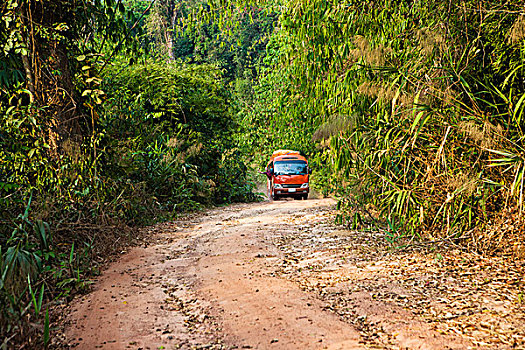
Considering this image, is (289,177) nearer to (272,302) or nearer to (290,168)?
(290,168)

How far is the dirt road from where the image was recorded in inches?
145

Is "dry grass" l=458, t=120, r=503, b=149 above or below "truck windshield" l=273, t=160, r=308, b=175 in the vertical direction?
above

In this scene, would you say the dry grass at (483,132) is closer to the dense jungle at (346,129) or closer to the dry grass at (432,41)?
the dense jungle at (346,129)

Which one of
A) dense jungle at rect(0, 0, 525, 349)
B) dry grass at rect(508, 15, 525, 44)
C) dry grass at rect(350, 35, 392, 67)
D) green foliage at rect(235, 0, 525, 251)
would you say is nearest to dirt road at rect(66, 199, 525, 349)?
dense jungle at rect(0, 0, 525, 349)

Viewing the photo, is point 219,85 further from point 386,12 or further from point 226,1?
point 386,12

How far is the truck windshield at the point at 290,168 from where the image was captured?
18.5 m

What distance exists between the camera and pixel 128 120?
39.0 ft

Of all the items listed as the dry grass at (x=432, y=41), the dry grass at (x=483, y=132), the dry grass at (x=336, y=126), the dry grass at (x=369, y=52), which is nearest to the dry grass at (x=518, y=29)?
the dry grass at (x=432, y=41)

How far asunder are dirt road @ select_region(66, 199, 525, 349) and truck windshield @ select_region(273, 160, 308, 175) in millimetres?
11199

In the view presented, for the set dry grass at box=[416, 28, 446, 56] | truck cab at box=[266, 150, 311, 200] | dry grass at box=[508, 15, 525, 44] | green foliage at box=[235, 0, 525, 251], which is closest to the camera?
dry grass at box=[508, 15, 525, 44]

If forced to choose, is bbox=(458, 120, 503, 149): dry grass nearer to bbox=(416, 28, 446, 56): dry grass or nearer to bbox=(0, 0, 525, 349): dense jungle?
bbox=(0, 0, 525, 349): dense jungle

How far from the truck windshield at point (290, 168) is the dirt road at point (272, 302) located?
36.7 ft

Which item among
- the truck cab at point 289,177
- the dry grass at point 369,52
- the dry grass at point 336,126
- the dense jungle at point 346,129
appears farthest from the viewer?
the truck cab at point 289,177

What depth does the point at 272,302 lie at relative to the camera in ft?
14.7
